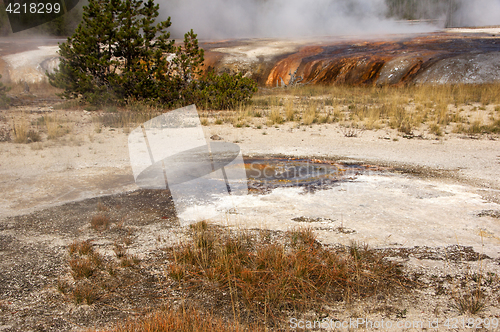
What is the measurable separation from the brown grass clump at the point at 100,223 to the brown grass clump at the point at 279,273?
3.02 ft

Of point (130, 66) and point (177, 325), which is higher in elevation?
point (130, 66)

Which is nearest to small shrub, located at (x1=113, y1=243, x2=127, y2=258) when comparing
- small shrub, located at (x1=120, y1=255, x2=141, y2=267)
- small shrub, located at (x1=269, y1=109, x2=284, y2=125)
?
small shrub, located at (x1=120, y1=255, x2=141, y2=267)

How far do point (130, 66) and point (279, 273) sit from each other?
10.3 meters

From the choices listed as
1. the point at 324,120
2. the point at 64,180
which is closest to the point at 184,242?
the point at 64,180

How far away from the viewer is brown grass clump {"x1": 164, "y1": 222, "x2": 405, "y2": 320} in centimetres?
271

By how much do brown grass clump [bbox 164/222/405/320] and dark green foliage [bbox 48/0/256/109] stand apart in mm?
8764

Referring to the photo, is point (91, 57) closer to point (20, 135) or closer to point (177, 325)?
point (20, 135)

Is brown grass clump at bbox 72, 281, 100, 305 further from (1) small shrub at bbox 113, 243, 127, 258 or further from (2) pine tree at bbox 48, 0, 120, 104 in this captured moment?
(2) pine tree at bbox 48, 0, 120, 104

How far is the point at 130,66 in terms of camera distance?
38.3 feet

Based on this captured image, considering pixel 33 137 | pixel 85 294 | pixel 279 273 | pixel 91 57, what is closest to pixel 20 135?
pixel 33 137

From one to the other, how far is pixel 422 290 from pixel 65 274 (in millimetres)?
2750

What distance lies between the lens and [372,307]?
261cm

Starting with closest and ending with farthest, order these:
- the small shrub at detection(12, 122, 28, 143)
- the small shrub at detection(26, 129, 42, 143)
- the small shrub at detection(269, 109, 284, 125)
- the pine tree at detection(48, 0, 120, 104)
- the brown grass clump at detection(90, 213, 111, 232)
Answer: the brown grass clump at detection(90, 213, 111, 232)
the small shrub at detection(12, 122, 28, 143)
the small shrub at detection(26, 129, 42, 143)
the small shrub at detection(269, 109, 284, 125)
the pine tree at detection(48, 0, 120, 104)

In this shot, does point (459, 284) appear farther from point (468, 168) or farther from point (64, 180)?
point (64, 180)
